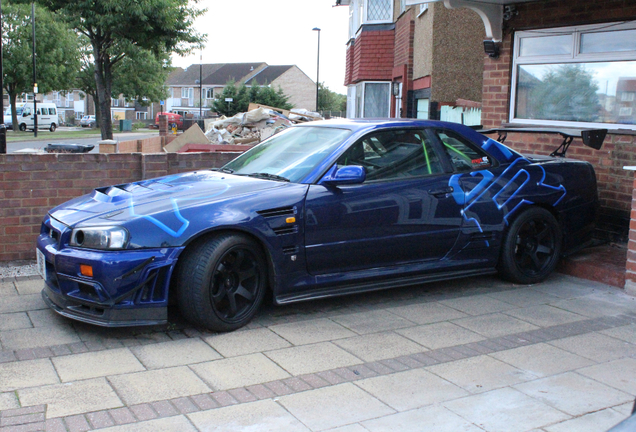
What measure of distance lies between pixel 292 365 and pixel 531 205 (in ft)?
9.74

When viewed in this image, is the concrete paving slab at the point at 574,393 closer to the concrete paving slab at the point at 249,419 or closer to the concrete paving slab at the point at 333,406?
the concrete paving slab at the point at 333,406

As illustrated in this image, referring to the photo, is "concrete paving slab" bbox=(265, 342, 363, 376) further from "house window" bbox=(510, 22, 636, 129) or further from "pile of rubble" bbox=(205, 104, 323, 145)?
"pile of rubble" bbox=(205, 104, 323, 145)

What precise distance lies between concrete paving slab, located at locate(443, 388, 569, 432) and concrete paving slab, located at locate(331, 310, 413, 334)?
127cm

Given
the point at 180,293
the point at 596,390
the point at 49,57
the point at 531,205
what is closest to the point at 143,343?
the point at 180,293

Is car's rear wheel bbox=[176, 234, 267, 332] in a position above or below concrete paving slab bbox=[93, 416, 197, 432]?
above

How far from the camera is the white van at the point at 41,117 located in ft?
169

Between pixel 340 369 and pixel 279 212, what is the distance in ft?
4.19

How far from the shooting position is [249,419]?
348 centimetres

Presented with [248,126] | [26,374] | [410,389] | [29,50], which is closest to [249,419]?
[410,389]

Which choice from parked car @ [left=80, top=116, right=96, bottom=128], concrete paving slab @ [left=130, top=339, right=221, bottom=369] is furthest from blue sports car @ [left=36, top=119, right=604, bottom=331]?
parked car @ [left=80, top=116, right=96, bottom=128]

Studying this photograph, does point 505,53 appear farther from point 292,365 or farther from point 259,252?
point 292,365

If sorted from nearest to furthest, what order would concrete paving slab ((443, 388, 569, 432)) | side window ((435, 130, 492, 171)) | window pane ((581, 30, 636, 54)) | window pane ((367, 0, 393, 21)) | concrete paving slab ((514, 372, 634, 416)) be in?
1. concrete paving slab ((443, 388, 569, 432))
2. concrete paving slab ((514, 372, 634, 416))
3. side window ((435, 130, 492, 171))
4. window pane ((581, 30, 636, 54))
5. window pane ((367, 0, 393, 21))

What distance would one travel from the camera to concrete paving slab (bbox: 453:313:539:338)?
16.2 feet

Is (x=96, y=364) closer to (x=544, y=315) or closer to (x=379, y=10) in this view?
(x=544, y=315)
